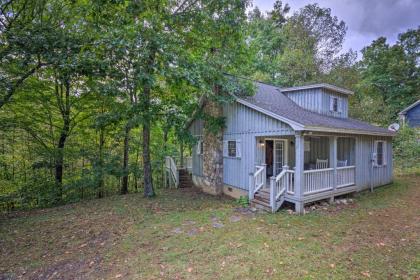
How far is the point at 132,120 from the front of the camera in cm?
903

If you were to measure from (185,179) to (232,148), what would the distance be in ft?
15.7

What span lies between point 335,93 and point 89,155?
527 inches

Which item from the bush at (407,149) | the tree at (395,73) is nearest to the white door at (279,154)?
the bush at (407,149)

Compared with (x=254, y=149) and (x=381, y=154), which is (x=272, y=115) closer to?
(x=254, y=149)

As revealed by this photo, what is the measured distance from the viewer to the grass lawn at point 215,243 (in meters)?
4.16

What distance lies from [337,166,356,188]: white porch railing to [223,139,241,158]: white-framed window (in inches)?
159

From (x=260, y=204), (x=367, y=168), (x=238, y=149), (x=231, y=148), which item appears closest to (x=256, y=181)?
(x=260, y=204)

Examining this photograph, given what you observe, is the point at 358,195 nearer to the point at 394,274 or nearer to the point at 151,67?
the point at 394,274

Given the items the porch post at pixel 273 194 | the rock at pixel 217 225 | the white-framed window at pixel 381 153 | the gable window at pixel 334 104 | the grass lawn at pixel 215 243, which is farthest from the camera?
the gable window at pixel 334 104

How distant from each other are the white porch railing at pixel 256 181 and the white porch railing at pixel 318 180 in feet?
5.15

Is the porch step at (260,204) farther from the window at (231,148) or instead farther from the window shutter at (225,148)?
the window shutter at (225,148)

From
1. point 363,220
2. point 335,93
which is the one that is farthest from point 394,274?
point 335,93

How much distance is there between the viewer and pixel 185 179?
45.2 feet

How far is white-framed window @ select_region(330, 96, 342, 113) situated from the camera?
11430 millimetres
